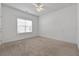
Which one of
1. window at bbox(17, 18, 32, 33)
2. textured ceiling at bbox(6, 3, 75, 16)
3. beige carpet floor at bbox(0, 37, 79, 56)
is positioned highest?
textured ceiling at bbox(6, 3, 75, 16)

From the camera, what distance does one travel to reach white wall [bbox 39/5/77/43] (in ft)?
4.62

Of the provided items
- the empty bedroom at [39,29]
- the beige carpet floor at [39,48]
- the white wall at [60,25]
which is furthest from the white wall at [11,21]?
the white wall at [60,25]

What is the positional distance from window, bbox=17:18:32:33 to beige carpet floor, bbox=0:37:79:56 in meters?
0.19

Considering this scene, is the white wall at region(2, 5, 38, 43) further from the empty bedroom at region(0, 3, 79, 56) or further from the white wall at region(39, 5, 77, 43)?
the white wall at region(39, 5, 77, 43)

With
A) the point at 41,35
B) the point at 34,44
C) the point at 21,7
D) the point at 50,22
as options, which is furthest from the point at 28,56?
the point at 21,7

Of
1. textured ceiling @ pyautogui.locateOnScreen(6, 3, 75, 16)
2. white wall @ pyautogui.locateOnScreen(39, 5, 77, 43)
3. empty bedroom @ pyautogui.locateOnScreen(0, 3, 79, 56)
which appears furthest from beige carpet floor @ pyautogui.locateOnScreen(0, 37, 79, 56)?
textured ceiling @ pyautogui.locateOnScreen(6, 3, 75, 16)

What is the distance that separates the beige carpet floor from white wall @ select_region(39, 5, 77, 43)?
0.42 feet

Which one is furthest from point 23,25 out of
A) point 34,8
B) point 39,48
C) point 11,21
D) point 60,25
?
point 60,25

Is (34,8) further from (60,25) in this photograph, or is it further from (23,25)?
(60,25)

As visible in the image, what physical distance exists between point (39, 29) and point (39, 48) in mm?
374

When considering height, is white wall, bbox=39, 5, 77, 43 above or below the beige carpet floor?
above

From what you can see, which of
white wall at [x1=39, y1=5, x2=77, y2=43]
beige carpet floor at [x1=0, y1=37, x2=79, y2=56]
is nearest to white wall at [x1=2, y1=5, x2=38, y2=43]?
Result: beige carpet floor at [x1=0, y1=37, x2=79, y2=56]

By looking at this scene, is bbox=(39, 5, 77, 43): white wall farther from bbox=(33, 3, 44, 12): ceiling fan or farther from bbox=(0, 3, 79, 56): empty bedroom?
bbox=(33, 3, 44, 12): ceiling fan

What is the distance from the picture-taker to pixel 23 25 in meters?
1.49
